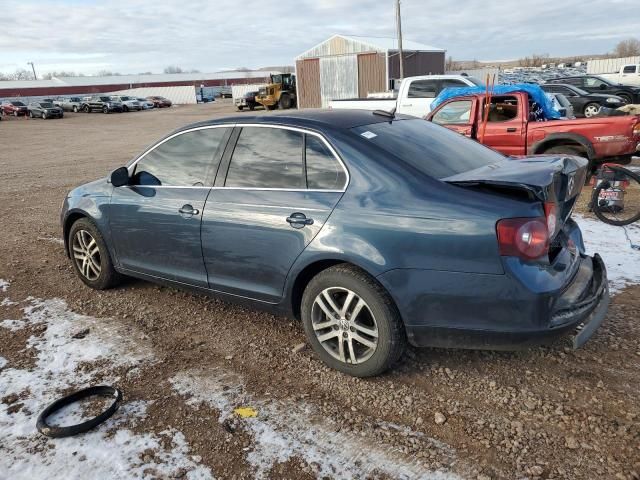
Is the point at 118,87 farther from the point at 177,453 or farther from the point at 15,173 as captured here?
the point at 177,453

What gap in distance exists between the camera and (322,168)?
3410mm

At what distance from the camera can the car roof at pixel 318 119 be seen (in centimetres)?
356

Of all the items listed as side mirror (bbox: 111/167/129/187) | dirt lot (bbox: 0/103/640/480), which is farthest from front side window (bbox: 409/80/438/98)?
side mirror (bbox: 111/167/129/187)

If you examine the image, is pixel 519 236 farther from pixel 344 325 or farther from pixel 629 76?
pixel 629 76

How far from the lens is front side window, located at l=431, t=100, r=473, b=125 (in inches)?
365

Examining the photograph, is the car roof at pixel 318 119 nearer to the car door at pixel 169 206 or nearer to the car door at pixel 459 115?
the car door at pixel 169 206

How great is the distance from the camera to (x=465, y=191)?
2.93m

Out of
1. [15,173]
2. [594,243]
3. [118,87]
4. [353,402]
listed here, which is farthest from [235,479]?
[118,87]

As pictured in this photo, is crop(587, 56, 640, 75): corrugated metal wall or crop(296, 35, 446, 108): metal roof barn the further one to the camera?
crop(587, 56, 640, 75): corrugated metal wall

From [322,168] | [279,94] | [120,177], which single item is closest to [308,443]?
[322,168]

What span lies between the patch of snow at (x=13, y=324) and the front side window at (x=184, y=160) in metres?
1.50

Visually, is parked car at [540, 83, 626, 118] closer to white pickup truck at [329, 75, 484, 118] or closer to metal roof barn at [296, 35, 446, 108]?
white pickup truck at [329, 75, 484, 118]

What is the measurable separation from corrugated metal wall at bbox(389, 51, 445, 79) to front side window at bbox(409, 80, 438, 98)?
21.5 m

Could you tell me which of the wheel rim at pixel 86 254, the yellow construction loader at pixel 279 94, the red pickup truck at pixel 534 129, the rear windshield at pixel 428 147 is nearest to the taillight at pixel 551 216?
the rear windshield at pixel 428 147
